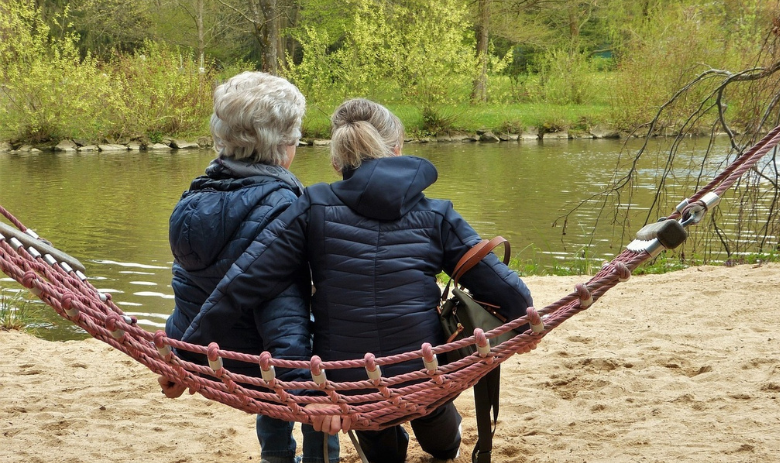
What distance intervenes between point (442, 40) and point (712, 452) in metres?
20.8

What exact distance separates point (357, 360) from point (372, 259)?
31cm

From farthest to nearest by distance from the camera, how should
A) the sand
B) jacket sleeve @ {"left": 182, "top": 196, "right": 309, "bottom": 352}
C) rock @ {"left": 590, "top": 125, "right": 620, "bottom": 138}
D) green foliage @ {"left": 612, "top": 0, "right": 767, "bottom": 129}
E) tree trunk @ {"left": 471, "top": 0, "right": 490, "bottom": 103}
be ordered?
tree trunk @ {"left": 471, "top": 0, "right": 490, "bottom": 103}
rock @ {"left": 590, "top": 125, "right": 620, "bottom": 138}
green foliage @ {"left": 612, "top": 0, "right": 767, "bottom": 129}
the sand
jacket sleeve @ {"left": 182, "top": 196, "right": 309, "bottom": 352}

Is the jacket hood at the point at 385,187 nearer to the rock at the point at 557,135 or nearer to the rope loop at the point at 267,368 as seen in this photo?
the rope loop at the point at 267,368

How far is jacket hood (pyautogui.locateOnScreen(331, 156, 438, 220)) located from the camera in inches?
90.1

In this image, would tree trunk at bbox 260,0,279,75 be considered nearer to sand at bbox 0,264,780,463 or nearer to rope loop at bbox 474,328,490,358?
sand at bbox 0,264,780,463

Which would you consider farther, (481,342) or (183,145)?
(183,145)

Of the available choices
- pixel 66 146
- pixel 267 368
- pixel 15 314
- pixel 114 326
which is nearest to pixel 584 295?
pixel 267 368

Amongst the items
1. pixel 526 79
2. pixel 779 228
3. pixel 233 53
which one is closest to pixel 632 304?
pixel 779 228

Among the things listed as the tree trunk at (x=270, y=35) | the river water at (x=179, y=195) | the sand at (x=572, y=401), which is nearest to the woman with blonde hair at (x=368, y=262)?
the sand at (x=572, y=401)

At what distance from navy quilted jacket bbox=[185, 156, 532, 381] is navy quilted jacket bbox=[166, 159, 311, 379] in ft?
0.22

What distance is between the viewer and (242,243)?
93.5 inches

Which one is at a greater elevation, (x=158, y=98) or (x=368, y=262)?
(x=158, y=98)

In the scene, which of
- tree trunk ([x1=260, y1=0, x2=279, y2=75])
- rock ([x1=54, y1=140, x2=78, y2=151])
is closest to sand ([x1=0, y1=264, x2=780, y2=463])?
rock ([x1=54, y1=140, x2=78, y2=151])

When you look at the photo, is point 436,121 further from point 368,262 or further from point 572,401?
point 368,262
